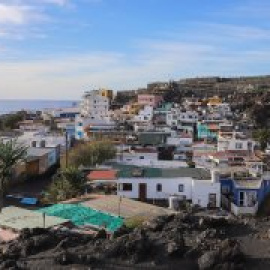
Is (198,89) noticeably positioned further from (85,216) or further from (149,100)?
(85,216)

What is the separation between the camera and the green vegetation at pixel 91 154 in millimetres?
42562

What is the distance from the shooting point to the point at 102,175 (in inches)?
1383

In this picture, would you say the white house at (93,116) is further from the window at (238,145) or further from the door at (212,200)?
the door at (212,200)

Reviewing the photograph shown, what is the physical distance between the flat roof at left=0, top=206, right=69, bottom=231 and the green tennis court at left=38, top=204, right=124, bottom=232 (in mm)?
536

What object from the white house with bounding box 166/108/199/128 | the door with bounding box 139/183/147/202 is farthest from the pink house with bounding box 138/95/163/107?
the door with bounding box 139/183/147/202

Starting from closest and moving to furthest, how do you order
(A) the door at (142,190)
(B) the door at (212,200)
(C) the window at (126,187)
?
1. (B) the door at (212,200)
2. (C) the window at (126,187)
3. (A) the door at (142,190)

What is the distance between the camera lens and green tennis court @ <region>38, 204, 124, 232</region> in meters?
19.3

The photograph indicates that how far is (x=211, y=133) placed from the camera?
66375 millimetres

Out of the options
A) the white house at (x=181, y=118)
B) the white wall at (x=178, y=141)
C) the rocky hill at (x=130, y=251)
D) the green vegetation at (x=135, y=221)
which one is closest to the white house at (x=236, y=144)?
the white wall at (x=178, y=141)

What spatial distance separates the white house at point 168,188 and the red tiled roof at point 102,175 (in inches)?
115

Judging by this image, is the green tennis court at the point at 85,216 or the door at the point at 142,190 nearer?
the green tennis court at the point at 85,216

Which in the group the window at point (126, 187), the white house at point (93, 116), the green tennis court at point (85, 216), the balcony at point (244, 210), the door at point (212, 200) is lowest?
the balcony at point (244, 210)

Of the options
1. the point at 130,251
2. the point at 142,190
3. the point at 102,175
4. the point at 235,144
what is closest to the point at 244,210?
the point at 142,190

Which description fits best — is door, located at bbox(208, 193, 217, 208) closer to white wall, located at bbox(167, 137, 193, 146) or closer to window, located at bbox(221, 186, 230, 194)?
window, located at bbox(221, 186, 230, 194)
